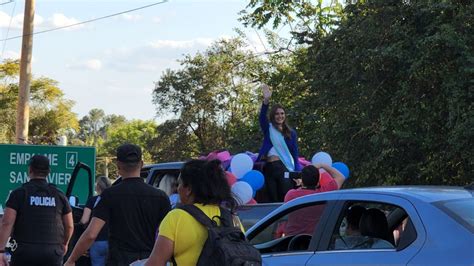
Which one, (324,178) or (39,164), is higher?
(39,164)

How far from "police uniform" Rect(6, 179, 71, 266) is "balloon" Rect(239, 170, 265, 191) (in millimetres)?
2877

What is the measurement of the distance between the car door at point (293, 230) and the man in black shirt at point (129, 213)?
1.09 metres

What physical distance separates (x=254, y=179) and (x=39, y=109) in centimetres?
2719

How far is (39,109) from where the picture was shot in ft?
112

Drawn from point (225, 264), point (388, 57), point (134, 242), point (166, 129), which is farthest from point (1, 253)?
point (166, 129)

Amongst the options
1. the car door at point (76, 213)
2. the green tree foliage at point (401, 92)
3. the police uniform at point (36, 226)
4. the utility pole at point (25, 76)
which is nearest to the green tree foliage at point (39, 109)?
the utility pole at point (25, 76)

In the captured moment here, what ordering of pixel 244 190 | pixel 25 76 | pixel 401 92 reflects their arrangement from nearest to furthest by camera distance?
pixel 244 190 → pixel 401 92 → pixel 25 76

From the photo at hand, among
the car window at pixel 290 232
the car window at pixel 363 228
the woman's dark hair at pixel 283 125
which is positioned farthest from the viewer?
the woman's dark hair at pixel 283 125

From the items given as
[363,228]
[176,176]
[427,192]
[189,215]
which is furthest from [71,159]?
[189,215]

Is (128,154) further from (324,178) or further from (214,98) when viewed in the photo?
(214,98)

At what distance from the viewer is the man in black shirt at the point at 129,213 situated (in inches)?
195

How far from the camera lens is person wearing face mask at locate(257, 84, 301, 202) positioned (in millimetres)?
9039

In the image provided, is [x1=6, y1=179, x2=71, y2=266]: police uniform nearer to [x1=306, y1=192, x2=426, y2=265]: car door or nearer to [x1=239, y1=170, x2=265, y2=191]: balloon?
[x1=306, y1=192, x2=426, y2=265]: car door

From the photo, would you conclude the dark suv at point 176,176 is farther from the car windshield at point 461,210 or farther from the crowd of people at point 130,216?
the car windshield at point 461,210
